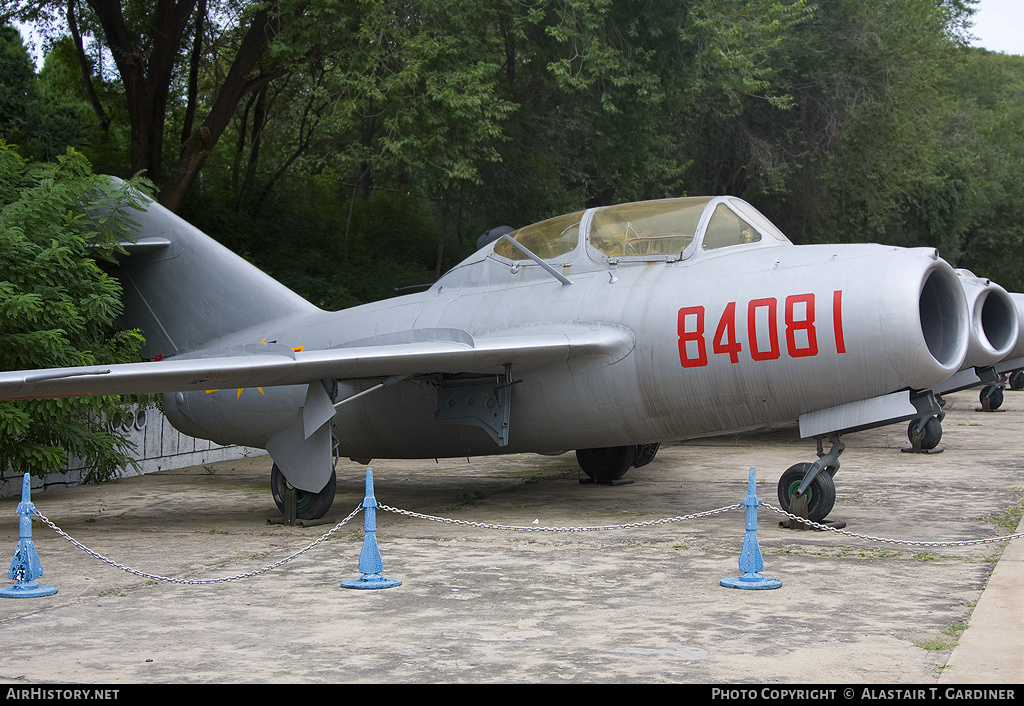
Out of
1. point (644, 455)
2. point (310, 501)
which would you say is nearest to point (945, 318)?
point (644, 455)

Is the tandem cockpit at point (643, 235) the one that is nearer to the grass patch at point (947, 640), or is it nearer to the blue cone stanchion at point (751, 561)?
the blue cone stanchion at point (751, 561)

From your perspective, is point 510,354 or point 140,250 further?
point 140,250

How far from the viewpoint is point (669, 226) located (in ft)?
30.6

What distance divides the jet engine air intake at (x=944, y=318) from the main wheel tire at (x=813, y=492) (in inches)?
54.1

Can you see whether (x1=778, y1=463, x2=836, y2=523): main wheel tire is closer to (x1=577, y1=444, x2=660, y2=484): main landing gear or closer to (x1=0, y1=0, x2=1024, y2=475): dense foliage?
(x1=577, y1=444, x2=660, y2=484): main landing gear

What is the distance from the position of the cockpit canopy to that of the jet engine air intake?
54.7 inches

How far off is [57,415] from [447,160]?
8122 mm

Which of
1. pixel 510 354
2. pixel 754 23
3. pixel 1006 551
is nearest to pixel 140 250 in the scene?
pixel 510 354

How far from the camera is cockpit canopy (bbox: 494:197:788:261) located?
9102mm

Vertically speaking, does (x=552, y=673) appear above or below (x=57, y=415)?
below

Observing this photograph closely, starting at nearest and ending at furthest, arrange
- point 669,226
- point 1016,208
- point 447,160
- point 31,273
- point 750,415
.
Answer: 1. point 750,415
2. point 669,226
3. point 31,273
4. point 447,160
5. point 1016,208

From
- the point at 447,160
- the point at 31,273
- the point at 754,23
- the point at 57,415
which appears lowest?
the point at 57,415

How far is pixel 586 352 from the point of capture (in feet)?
29.3
